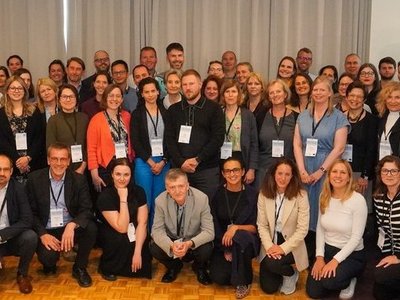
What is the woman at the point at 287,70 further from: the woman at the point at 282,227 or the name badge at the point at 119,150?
the name badge at the point at 119,150

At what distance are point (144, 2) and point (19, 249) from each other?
3.79 m

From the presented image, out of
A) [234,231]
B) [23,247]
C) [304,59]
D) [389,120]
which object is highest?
[304,59]

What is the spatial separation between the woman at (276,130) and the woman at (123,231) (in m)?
1.10

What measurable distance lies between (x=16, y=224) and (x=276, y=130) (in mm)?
2174

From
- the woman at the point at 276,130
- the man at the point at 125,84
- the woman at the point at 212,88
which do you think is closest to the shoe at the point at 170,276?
the woman at the point at 276,130

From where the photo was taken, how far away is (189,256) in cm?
403

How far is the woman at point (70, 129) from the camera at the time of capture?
4332 millimetres

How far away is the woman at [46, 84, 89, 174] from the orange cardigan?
0.32 ft

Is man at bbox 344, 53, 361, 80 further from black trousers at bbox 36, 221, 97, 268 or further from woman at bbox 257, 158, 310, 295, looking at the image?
black trousers at bbox 36, 221, 97, 268

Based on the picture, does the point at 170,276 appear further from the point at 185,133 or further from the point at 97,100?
the point at 97,100

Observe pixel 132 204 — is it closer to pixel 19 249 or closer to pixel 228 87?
pixel 19 249

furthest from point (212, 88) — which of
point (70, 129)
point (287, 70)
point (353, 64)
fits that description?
point (353, 64)

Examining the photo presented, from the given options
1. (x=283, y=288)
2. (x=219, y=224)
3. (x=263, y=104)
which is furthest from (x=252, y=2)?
(x=283, y=288)

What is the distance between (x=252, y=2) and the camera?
650 cm
